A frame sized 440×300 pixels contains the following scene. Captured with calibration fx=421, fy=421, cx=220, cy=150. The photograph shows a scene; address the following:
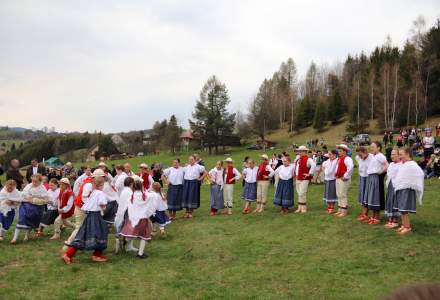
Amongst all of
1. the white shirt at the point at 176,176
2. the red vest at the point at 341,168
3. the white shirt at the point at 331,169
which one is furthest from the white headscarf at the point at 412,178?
the white shirt at the point at 176,176

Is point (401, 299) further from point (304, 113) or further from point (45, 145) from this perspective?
point (45, 145)

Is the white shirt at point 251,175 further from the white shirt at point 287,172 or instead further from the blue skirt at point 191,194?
the blue skirt at point 191,194

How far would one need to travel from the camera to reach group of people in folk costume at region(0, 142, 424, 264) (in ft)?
31.2

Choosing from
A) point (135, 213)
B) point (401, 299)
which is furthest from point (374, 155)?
point (401, 299)

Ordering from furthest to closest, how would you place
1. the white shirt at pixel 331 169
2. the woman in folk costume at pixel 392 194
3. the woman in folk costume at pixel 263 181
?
the woman in folk costume at pixel 263 181 < the white shirt at pixel 331 169 < the woman in folk costume at pixel 392 194

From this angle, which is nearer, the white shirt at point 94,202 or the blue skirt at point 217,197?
the white shirt at point 94,202

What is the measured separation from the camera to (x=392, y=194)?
10.6m

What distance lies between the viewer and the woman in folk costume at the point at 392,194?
1041cm

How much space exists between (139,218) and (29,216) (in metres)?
3.66

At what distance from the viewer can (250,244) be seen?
10.4 metres

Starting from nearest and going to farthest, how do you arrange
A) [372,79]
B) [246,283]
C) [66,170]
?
[246,283] → [66,170] → [372,79]

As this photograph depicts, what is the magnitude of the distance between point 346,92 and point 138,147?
134 ft

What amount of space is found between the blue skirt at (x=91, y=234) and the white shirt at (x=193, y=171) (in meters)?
6.38

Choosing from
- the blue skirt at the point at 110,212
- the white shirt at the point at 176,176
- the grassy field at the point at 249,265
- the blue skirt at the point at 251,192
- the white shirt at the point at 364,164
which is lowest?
the grassy field at the point at 249,265
